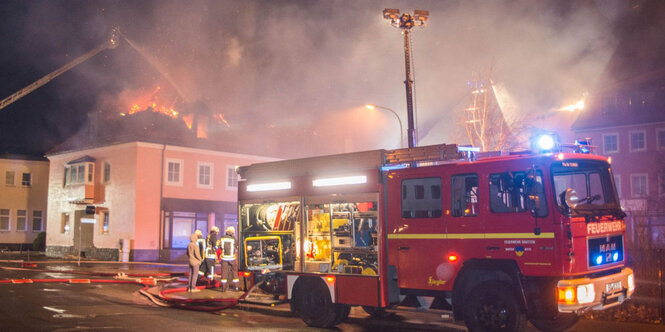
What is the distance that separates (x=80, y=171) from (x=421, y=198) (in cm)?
3033

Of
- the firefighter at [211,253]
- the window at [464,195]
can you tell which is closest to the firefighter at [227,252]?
the firefighter at [211,253]

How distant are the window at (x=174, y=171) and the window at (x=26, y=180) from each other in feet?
60.3

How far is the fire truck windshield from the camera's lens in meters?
8.21

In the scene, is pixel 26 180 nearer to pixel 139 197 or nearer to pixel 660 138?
pixel 139 197

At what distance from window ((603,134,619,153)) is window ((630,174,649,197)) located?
211cm

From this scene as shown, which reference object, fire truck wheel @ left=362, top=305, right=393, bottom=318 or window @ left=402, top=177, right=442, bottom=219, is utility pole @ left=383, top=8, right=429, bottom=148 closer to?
fire truck wheel @ left=362, top=305, right=393, bottom=318

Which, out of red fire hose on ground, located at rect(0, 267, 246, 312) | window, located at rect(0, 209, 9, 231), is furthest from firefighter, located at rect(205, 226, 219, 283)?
window, located at rect(0, 209, 9, 231)

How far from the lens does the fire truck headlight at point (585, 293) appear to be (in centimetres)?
760

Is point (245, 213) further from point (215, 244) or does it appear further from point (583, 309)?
point (583, 309)

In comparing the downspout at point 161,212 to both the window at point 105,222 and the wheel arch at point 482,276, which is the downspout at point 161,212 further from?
the wheel arch at point 482,276

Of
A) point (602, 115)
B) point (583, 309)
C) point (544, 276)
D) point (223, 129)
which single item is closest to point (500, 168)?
point (544, 276)

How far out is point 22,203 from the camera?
43.7 meters

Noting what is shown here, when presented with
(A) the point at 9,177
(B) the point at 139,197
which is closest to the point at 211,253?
(B) the point at 139,197

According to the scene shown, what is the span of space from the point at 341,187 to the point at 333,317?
7.62ft
